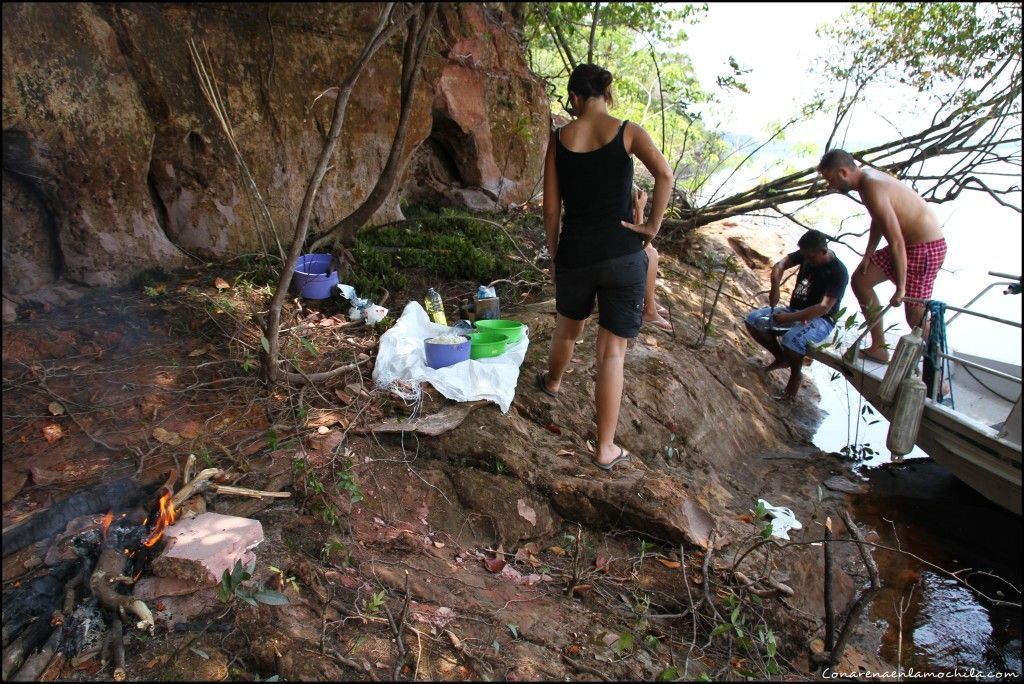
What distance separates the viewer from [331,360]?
4.10m

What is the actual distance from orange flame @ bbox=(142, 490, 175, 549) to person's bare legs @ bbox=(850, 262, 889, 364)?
519 centimetres

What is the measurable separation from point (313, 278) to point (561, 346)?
2.28 metres

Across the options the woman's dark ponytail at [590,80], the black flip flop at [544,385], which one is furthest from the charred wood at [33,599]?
the woman's dark ponytail at [590,80]

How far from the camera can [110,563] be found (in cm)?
229

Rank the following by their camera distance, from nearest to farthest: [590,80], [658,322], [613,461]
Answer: [590,80]
[613,461]
[658,322]

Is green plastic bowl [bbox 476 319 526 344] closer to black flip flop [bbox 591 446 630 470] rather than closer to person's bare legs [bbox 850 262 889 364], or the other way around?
black flip flop [bbox 591 446 630 470]

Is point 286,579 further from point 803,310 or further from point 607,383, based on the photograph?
point 803,310

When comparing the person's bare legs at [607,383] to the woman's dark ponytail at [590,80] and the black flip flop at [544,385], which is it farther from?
the woman's dark ponytail at [590,80]

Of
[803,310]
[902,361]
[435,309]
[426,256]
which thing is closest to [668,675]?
[435,309]

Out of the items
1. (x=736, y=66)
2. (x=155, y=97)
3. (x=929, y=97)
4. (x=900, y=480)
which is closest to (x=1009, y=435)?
(x=900, y=480)

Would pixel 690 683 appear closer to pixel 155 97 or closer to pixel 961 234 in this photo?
pixel 155 97

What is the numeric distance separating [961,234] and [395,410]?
1798 cm

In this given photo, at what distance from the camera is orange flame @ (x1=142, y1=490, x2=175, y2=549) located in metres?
2.42

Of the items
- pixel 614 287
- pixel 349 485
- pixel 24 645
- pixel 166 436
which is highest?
pixel 614 287
